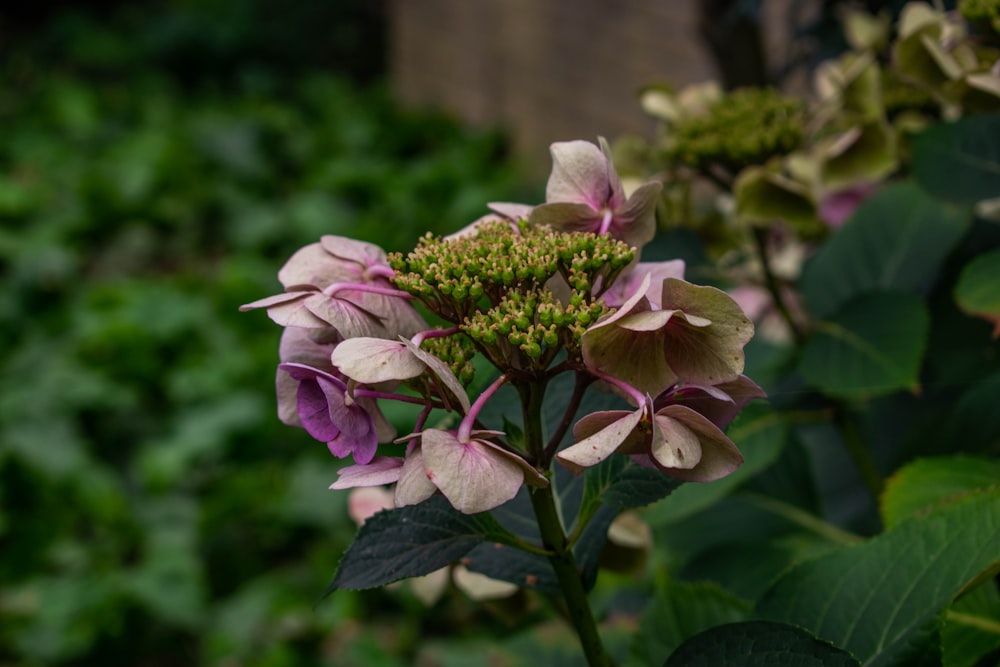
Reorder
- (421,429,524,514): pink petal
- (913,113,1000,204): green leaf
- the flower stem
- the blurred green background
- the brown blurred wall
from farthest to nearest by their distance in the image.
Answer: the brown blurred wall → the blurred green background → the flower stem → (913,113,1000,204): green leaf → (421,429,524,514): pink petal

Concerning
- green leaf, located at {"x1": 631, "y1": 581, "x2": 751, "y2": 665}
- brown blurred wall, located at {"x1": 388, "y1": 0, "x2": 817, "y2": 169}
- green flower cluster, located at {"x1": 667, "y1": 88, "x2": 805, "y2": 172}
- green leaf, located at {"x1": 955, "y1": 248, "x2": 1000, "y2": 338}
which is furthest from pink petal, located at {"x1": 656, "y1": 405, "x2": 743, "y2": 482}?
brown blurred wall, located at {"x1": 388, "y1": 0, "x2": 817, "y2": 169}

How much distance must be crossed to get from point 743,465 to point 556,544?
36cm

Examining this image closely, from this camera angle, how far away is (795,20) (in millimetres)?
1256

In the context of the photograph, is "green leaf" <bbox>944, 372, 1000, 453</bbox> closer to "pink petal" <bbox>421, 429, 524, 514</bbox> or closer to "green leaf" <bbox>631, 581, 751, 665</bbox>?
"green leaf" <bbox>631, 581, 751, 665</bbox>

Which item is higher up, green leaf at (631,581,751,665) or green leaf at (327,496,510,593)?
green leaf at (327,496,510,593)

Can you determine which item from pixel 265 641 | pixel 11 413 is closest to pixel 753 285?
pixel 265 641

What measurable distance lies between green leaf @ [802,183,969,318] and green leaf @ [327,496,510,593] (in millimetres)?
520

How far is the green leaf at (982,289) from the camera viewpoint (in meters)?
0.69

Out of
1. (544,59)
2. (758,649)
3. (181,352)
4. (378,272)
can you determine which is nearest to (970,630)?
(758,649)

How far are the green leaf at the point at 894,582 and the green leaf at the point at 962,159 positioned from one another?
0.28 metres

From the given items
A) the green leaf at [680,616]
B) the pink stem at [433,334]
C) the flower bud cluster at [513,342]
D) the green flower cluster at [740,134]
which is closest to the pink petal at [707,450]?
the flower bud cluster at [513,342]

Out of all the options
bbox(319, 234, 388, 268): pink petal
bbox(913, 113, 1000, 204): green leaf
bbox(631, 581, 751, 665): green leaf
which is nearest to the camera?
bbox(319, 234, 388, 268): pink petal

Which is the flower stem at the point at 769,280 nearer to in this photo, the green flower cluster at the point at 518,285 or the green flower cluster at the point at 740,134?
the green flower cluster at the point at 740,134

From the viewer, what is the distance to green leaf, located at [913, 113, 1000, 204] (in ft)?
2.41
